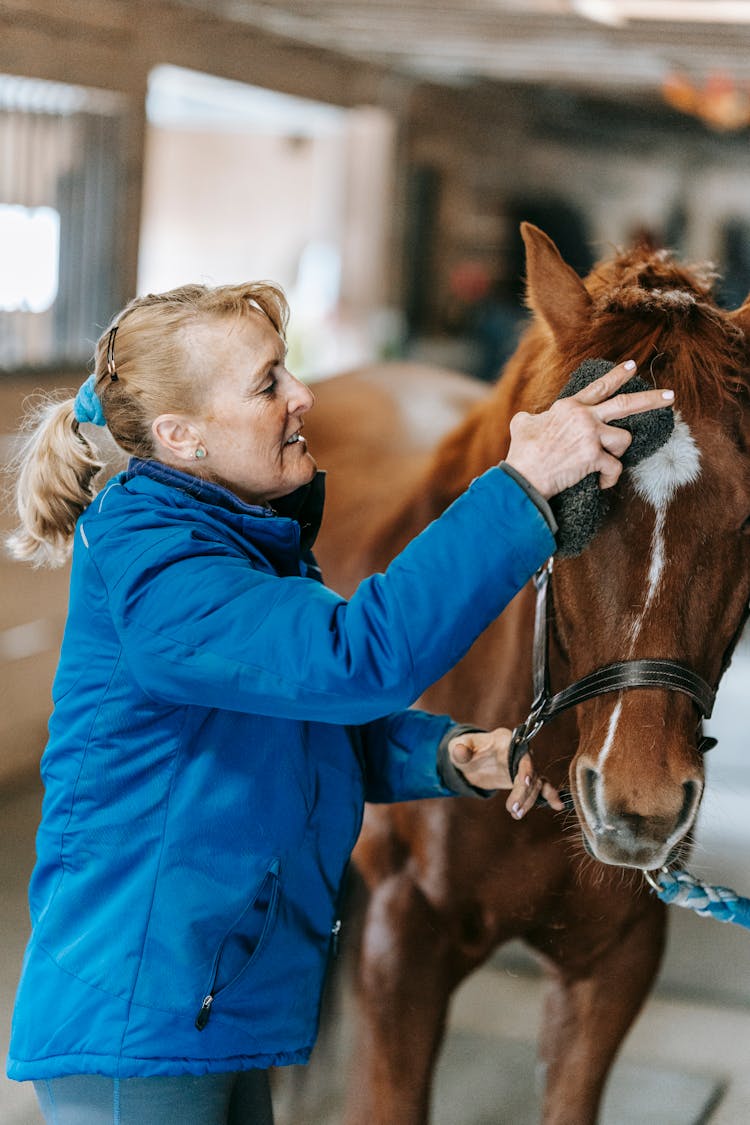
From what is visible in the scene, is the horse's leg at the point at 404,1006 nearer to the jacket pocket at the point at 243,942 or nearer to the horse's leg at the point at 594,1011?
the horse's leg at the point at 594,1011

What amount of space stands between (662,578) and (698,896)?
0.35 meters

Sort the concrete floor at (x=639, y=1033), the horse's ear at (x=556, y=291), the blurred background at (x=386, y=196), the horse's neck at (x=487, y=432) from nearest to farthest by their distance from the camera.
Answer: the horse's ear at (x=556, y=291)
the horse's neck at (x=487, y=432)
the concrete floor at (x=639, y=1033)
the blurred background at (x=386, y=196)

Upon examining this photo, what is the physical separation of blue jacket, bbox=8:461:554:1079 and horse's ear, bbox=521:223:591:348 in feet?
0.96

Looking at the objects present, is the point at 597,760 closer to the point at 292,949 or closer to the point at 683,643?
the point at 683,643

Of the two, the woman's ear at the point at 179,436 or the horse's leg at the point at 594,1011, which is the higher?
the woman's ear at the point at 179,436

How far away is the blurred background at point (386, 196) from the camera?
2.29m

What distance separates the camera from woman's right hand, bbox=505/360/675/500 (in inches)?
33.6

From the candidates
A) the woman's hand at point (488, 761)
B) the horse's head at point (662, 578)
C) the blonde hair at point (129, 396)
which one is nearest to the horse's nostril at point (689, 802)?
the horse's head at point (662, 578)

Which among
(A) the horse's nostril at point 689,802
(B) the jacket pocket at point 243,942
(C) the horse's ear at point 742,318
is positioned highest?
(C) the horse's ear at point 742,318

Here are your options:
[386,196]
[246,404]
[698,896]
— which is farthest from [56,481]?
[386,196]

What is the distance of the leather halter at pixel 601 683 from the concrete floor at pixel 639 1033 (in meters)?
0.69

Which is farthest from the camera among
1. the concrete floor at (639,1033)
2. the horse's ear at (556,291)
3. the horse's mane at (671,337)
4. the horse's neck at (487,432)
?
the concrete floor at (639,1033)

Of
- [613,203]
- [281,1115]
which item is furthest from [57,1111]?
[613,203]

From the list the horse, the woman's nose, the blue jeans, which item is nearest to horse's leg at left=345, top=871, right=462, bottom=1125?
the horse
